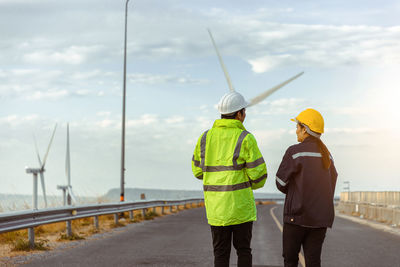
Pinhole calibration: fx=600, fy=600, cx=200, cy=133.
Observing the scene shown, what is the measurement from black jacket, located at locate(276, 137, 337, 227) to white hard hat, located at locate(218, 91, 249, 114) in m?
0.64

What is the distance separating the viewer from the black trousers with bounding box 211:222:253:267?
563 centimetres

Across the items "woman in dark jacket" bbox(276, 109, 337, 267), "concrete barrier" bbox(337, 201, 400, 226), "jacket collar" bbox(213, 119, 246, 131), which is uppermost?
"jacket collar" bbox(213, 119, 246, 131)

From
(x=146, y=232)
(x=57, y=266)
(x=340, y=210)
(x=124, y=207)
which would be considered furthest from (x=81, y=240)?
(x=340, y=210)

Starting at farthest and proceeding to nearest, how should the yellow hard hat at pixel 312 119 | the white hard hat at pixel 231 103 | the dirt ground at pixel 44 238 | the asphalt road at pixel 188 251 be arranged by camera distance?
the dirt ground at pixel 44 238, the asphalt road at pixel 188 251, the white hard hat at pixel 231 103, the yellow hard hat at pixel 312 119

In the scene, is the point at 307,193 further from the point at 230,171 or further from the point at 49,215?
the point at 49,215

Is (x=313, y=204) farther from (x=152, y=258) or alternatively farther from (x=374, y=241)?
(x=374, y=241)

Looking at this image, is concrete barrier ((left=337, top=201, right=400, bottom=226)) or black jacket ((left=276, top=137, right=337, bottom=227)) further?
concrete barrier ((left=337, top=201, right=400, bottom=226))

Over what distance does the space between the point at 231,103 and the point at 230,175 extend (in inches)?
28.5

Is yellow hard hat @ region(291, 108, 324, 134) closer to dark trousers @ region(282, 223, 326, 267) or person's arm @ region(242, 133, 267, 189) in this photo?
person's arm @ region(242, 133, 267, 189)

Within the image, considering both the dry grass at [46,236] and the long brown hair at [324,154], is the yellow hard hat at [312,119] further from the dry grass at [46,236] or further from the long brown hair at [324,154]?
the dry grass at [46,236]

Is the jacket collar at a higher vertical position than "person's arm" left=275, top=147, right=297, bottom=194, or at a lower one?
higher

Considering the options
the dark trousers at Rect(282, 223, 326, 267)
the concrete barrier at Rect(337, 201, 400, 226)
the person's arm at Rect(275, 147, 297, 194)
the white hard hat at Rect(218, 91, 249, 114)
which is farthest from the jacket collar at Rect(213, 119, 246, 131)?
the concrete barrier at Rect(337, 201, 400, 226)

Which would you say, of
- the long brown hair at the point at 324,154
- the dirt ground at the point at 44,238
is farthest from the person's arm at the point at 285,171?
the dirt ground at the point at 44,238

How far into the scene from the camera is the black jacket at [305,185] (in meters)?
5.38
